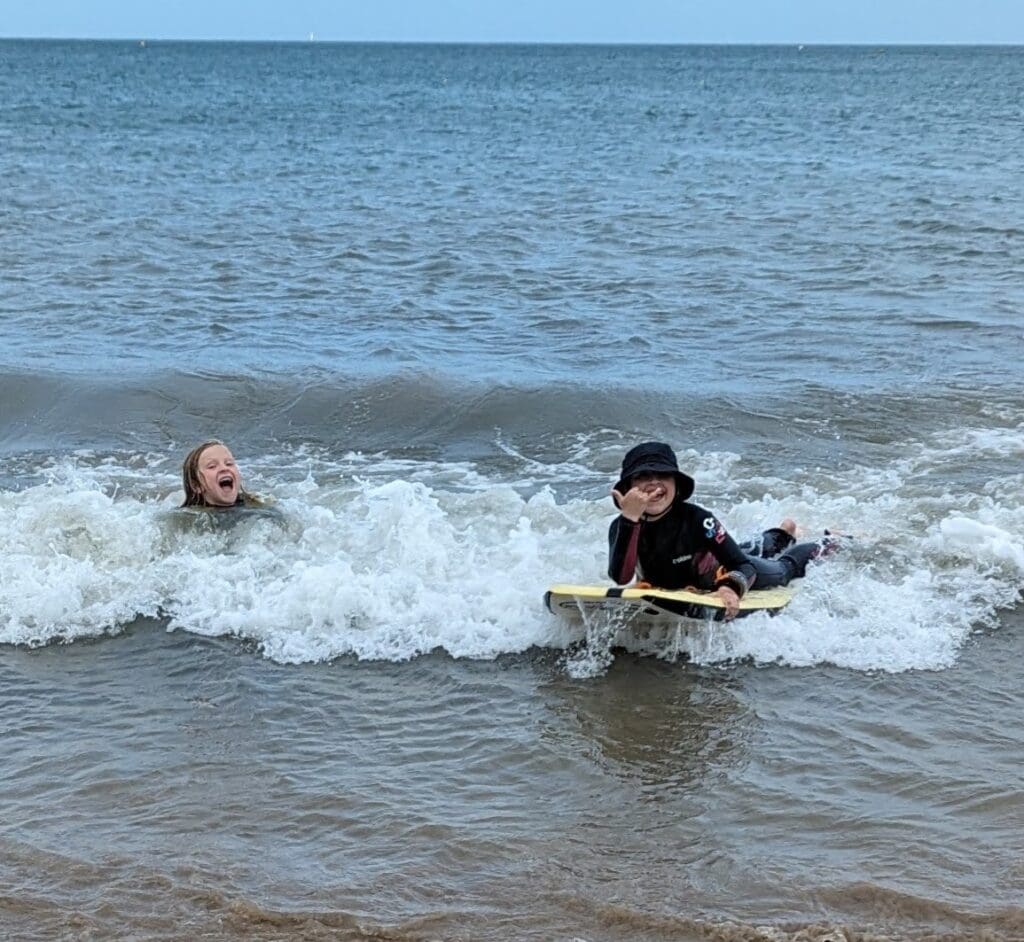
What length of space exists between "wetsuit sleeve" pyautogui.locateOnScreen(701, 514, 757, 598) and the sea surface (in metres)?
0.25

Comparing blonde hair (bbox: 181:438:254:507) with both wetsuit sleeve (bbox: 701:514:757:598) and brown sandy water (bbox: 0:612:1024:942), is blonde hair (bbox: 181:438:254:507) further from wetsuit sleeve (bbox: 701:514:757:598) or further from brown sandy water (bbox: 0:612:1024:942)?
wetsuit sleeve (bbox: 701:514:757:598)

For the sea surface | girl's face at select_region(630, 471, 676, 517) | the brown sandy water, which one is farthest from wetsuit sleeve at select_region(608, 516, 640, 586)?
the brown sandy water

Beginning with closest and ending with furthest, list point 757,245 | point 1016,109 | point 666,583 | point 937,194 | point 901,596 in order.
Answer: point 666,583
point 901,596
point 757,245
point 937,194
point 1016,109

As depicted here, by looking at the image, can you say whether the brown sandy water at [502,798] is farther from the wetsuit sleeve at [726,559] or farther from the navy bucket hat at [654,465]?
the navy bucket hat at [654,465]

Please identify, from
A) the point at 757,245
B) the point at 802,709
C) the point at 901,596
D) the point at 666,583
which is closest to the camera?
the point at 802,709

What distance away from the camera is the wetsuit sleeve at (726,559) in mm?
7051

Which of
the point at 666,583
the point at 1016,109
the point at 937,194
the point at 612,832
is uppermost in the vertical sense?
the point at 1016,109

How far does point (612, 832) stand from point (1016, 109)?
58.0 metres

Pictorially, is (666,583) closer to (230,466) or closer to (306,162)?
(230,466)

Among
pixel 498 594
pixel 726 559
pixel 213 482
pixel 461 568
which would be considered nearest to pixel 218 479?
pixel 213 482

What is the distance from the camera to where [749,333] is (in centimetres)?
1505

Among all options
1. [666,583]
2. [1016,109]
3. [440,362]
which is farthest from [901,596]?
[1016,109]

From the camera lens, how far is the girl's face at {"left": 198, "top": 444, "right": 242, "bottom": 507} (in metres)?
8.93

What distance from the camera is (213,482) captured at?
8953 mm
